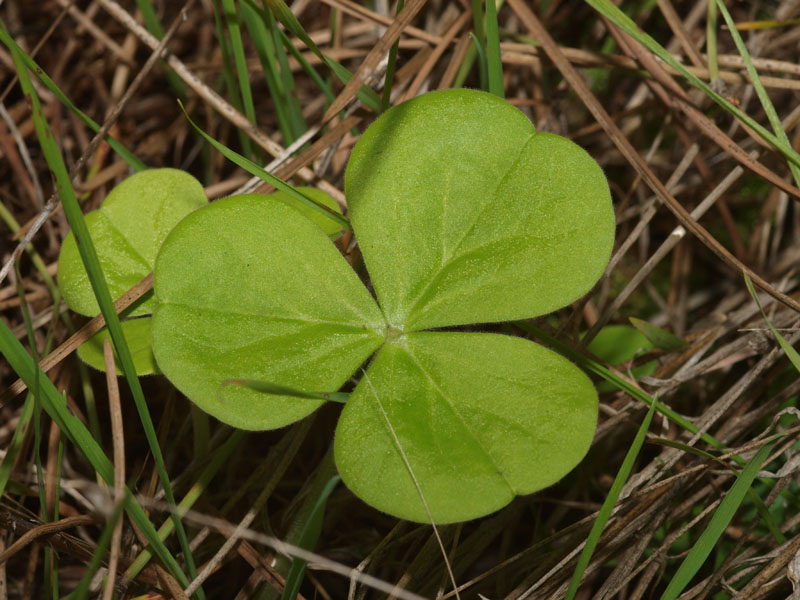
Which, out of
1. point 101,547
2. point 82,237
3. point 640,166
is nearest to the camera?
point 101,547

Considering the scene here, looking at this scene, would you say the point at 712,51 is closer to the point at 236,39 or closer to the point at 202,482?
the point at 236,39

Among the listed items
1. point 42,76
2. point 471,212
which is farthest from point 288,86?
Answer: point 471,212

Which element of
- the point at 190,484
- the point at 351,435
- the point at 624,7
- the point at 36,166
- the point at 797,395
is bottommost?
the point at 190,484

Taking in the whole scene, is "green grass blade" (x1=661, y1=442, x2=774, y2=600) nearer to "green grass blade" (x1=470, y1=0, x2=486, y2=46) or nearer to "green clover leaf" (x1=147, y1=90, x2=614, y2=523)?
"green clover leaf" (x1=147, y1=90, x2=614, y2=523)

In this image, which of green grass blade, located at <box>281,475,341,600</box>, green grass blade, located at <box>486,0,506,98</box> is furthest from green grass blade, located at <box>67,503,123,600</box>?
green grass blade, located at <box>486,0,506,98</box>

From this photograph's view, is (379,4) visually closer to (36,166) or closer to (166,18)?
(166,18)

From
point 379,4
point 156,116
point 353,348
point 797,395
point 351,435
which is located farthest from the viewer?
point 156,116

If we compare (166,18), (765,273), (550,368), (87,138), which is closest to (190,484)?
(550,368)
